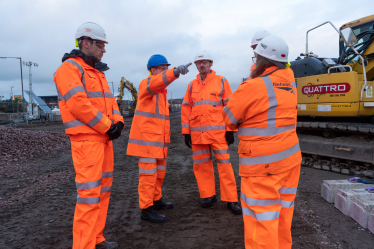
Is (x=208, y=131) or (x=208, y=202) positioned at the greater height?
(x=208, y=131)

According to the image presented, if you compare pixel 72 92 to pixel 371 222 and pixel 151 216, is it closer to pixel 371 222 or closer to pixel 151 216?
pixel 151 216

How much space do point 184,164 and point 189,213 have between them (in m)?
3.48

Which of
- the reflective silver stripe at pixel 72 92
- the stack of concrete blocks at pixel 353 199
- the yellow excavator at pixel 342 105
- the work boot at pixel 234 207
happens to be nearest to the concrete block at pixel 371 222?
the stack of concrete blocks at pixel 353 199

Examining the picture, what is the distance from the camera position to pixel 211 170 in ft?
13.8

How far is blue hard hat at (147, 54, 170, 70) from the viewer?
381cm

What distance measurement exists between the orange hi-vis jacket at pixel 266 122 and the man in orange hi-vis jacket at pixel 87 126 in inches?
52.5

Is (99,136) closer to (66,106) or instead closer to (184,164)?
(66,106)

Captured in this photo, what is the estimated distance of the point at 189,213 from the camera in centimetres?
388

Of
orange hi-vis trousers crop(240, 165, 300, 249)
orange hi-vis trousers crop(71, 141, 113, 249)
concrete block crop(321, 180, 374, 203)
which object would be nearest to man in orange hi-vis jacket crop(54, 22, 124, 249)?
orange hi-vis trousers crop(71, 141, 113, 249)

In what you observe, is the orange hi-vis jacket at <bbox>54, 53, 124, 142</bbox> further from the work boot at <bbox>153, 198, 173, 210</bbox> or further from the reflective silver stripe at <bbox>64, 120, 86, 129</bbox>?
the work boot at <bbox>153, 198, 173, 210</bbox>

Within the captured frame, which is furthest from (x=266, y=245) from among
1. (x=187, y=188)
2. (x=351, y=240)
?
(x=187, y=188)

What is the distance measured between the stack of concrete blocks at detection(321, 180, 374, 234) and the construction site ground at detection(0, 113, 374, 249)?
0.09m

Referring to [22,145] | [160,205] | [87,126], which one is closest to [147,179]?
[160,205]

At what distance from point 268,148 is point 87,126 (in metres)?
1.71
